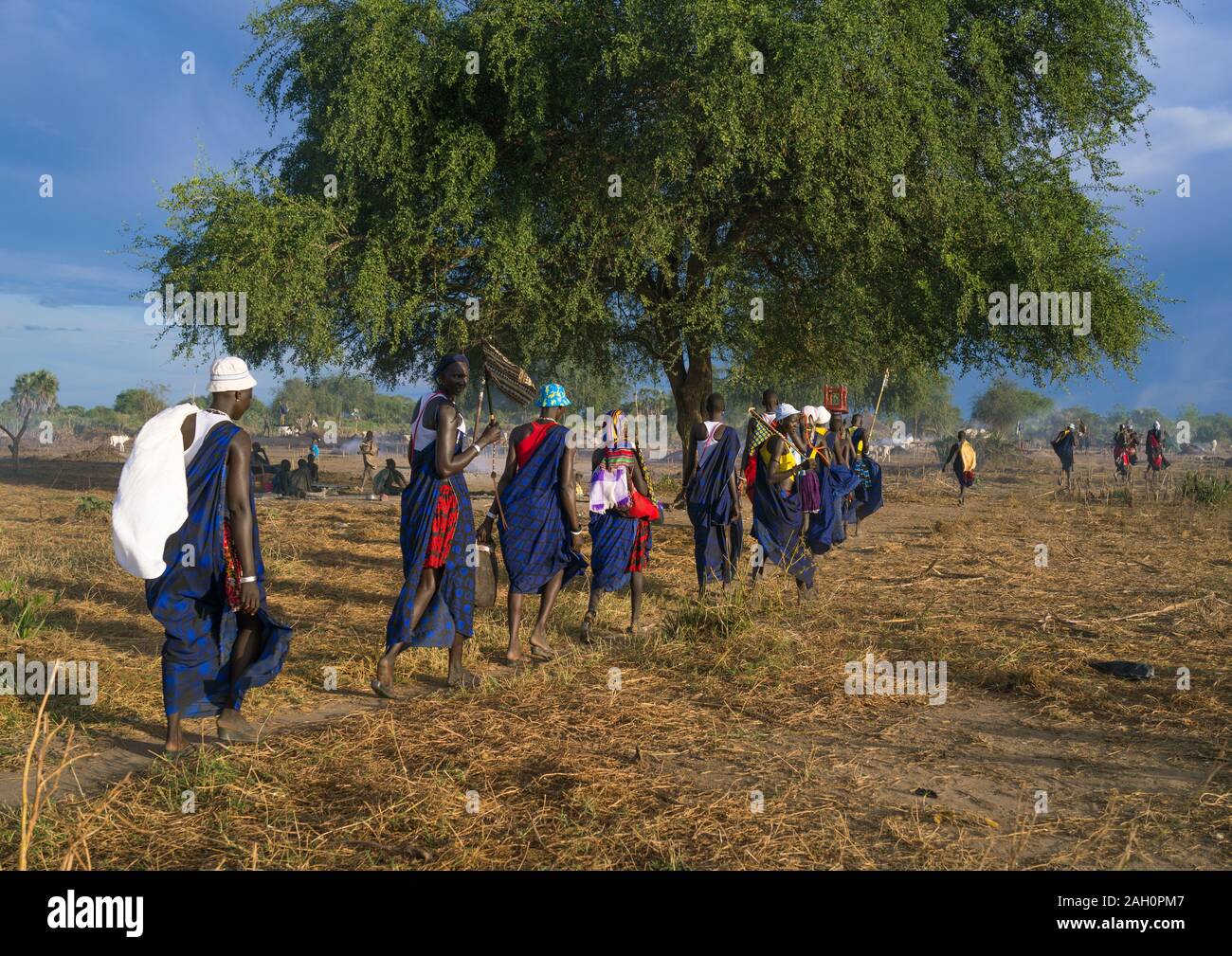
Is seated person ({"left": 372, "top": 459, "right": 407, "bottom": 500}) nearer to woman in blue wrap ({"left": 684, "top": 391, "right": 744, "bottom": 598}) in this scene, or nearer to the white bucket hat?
Answer: woman in blue wrap ({"left": 684, "top": 391, "right": 744, "bottom": 598})

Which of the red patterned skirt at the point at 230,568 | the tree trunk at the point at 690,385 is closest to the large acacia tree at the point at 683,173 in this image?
the tree trunk at the point at 690,385

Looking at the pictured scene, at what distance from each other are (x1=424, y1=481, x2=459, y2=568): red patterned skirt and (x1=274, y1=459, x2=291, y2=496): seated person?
1538 centimetres

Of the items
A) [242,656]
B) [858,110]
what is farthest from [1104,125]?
[242,656]

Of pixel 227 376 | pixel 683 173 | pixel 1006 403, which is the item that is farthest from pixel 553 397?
pixel 1006 403

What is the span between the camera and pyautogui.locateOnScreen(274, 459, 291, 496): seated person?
66.3 ft

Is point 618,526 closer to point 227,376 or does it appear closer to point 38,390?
point 227,376

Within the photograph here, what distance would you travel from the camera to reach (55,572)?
31.0 feet

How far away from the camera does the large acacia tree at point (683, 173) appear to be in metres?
12.4

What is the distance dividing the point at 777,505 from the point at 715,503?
0.68 m

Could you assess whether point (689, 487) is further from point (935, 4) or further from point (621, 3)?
point (935, 4)

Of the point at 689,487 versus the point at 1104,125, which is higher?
the point at 1104,125

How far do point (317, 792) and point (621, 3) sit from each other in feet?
38.7

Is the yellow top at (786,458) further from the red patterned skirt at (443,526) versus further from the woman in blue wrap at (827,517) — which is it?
the red patterned skirt at (443,526)

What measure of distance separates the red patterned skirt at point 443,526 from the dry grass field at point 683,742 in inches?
31.7
